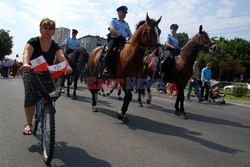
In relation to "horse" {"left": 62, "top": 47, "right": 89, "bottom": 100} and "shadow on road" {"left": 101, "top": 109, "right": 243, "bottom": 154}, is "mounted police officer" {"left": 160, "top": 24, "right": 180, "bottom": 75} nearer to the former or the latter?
"shadow on road" {"left": 101, "top": 109, "right": 243, "bottom": 154}

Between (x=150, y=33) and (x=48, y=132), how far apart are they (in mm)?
4031

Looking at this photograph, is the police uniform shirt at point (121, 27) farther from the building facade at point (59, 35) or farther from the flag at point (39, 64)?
the flag at point (39, 64)

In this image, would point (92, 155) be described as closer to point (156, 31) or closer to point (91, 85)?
point (156, 31)

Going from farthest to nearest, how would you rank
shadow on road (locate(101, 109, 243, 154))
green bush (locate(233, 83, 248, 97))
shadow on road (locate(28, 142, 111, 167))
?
1. green bush (locate(233, 83, 248, 97))
2. shadow on road (locate(101, 109, 243, 154))
3. shadow on road (locate(28, 142, 111, 167))

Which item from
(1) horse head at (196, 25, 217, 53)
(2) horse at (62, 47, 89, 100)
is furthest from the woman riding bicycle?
(2) horse at (62, 47, 89, 100)

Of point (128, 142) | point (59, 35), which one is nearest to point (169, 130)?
point (128, 142)

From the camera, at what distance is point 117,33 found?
783 centimetres

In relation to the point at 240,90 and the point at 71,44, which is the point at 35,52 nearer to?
the point at 71,44

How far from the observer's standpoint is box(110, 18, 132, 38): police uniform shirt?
8086 millimetres

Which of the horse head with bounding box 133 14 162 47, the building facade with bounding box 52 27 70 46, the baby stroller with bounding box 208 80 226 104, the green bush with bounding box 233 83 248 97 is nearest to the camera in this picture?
the horse head with bounding box 133 14 162 47

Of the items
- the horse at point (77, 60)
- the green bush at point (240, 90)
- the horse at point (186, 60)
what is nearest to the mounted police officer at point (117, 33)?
the horse at point (186, 60)

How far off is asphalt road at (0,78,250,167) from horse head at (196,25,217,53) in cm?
247

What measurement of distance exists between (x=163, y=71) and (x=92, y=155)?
236 inches

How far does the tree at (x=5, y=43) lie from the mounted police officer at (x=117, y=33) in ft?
289
